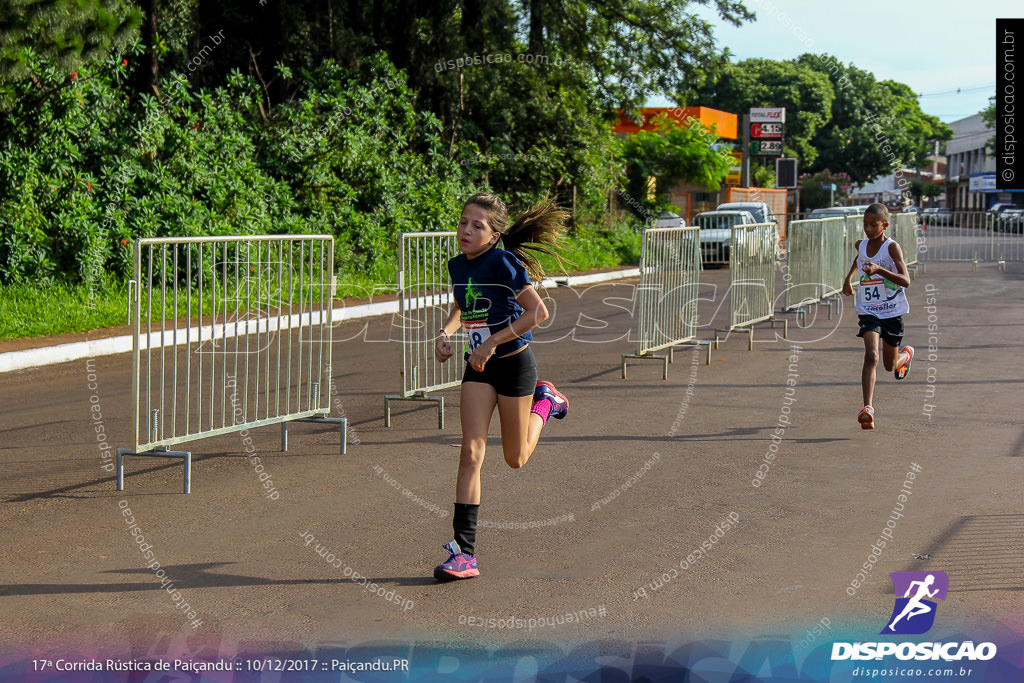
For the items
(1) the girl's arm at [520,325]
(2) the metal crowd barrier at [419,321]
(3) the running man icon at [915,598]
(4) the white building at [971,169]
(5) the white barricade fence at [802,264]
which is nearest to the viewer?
(3) the running man icon at [915,598]

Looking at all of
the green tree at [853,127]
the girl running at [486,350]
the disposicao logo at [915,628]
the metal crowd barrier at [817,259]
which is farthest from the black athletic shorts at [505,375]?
the green tree at [853,127]

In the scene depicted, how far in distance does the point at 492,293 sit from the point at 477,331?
21cm

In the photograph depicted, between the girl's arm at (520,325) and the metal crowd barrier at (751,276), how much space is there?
9139 millimetres

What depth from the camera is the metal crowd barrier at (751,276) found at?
47.5ft

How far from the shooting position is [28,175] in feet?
51.5

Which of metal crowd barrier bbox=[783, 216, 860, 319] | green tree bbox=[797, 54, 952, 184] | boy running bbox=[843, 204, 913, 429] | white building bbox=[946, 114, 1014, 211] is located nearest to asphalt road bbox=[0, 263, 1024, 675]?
boy running bbox=[843, 204, 913, 429]

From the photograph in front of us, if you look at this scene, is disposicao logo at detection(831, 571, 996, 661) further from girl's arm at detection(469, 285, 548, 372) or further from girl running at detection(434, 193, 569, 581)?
girl's arm at detection(469, 285, 548, 372)

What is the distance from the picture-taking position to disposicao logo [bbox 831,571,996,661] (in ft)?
14.1

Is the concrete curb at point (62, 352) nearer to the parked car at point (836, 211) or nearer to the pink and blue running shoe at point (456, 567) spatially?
the pink and blue running shoe at point (456, 567)

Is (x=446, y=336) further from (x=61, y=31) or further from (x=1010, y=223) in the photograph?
(x=1010, y=223)

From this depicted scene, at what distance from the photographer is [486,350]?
5262 millimetres

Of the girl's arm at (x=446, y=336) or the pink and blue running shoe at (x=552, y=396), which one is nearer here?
the girl's arm at (x=446, y=336)

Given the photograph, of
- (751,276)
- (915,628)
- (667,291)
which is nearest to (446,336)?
(915,628)

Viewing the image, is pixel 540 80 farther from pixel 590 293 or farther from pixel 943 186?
pixel 943 186
